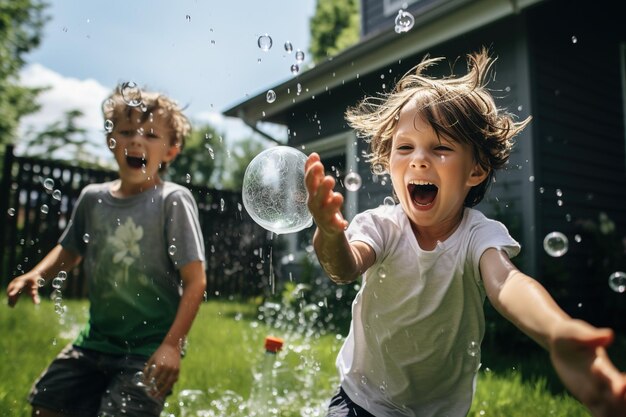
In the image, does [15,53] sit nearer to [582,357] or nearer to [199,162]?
[582,357]

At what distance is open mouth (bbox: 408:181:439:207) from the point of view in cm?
176

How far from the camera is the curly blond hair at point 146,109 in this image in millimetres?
2811

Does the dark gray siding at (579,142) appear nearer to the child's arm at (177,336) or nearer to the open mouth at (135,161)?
the child's arm at (177,336)

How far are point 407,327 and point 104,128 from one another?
186 cm

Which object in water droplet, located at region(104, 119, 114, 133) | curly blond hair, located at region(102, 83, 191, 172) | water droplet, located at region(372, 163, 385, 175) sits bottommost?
water droplet, located at region(372, 163, 385, 175)

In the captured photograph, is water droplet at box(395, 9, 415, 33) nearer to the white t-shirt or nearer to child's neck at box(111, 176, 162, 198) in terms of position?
the white t-shirt

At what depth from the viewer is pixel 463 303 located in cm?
180

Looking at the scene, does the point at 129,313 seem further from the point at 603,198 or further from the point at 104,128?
the point at 603,198

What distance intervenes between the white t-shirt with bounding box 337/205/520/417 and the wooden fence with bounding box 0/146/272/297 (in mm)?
6191

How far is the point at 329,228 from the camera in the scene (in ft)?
4.60

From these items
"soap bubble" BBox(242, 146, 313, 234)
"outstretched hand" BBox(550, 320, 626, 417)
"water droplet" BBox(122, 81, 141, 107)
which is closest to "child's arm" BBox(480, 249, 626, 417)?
"outstretched hand" BBox(550, 320, 626, 417)

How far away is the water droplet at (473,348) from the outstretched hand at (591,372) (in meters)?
0.88

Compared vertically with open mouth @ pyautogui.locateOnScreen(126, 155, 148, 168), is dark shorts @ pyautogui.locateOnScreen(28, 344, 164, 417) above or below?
below

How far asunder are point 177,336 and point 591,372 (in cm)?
169
